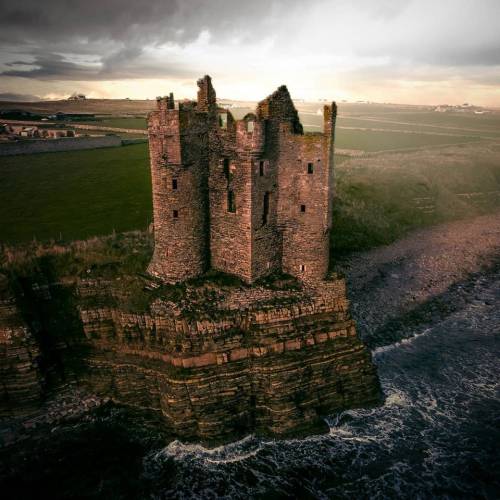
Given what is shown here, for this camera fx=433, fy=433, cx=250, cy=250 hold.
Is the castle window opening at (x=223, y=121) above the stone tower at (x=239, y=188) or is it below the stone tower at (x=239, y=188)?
above

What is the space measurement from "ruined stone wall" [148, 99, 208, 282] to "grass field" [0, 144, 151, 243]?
36.0 feet

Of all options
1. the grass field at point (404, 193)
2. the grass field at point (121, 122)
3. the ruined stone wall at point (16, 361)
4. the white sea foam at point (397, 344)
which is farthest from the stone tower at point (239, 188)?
the grass field at point (121, 122)

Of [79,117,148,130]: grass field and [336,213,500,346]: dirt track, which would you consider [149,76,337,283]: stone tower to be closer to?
[336,213,500,346]: dirt track

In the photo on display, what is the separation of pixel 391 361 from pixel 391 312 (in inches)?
275

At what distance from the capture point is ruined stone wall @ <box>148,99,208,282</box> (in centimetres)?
2177

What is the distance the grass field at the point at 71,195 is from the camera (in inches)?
1299

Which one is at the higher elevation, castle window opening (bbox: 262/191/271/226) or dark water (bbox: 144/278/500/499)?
castle window opening (bbox: 262/191/271/226)

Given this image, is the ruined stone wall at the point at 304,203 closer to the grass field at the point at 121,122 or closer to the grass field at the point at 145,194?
the grass field at the point at 145,194

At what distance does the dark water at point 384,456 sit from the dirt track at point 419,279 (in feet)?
20.0

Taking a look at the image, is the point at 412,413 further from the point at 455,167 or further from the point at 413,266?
the point at 455,167

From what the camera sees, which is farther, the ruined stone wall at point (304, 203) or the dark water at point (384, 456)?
the ruined stone wall at point (304, 203)

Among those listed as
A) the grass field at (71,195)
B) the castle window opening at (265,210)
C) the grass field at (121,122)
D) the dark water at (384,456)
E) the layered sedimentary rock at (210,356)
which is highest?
the grass field at (121,122)

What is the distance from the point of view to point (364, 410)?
24219 mm

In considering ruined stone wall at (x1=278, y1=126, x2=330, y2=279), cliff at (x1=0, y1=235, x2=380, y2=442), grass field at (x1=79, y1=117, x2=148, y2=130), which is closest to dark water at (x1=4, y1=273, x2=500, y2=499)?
cliff at (x1=0, y1=235, x2=380, y2=442)
